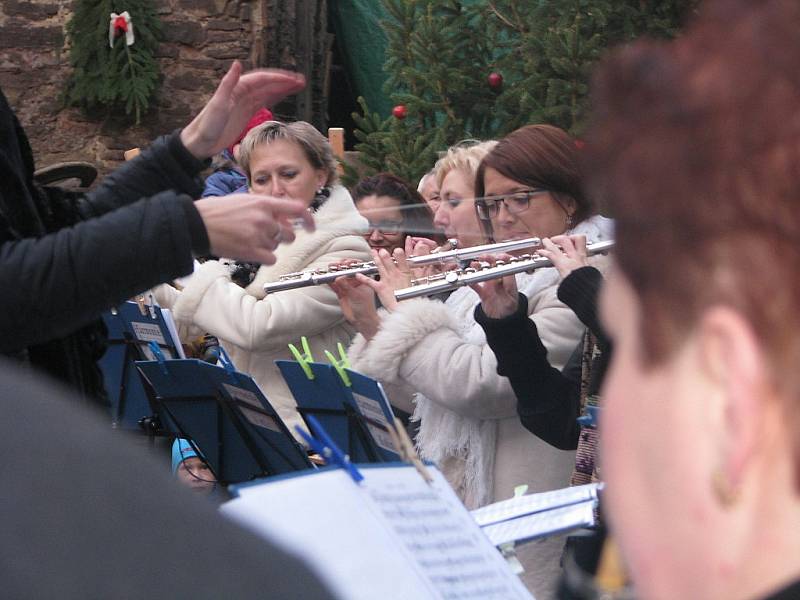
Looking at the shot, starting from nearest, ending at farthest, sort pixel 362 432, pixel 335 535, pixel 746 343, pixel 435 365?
pixel 746 343
pixel 335 535
pixel 362 432
pixel 435 365

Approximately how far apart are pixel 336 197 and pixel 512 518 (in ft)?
7.62

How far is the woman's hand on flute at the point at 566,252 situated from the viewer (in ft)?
9.58

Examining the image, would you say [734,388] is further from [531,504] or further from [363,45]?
[363,45]

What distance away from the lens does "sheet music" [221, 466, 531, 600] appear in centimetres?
118

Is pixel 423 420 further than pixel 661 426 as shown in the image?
Yes

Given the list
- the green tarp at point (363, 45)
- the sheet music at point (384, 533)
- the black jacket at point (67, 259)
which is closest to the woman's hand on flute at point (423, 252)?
the black jacket at point (67, 259)

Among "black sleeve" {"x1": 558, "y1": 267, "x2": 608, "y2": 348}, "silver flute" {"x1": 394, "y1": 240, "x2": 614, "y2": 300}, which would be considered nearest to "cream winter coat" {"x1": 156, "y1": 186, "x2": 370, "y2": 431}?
"silver flute" {"x1": 394, "y1": 240, "x2": 614, "y2": 300}

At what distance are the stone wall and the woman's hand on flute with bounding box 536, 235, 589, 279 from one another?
5141 mm

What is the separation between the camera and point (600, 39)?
16.7 ft

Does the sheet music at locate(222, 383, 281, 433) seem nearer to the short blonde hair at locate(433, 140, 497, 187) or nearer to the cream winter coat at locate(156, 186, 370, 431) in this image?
the cream winter coat at locate(156, 186, 370, 431)

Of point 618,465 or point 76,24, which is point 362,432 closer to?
point 618,465

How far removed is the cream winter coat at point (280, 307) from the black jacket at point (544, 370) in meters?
1.00

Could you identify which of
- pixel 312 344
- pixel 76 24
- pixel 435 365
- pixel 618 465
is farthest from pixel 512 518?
pixel 76 24

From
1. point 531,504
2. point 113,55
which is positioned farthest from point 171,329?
point 113,55
